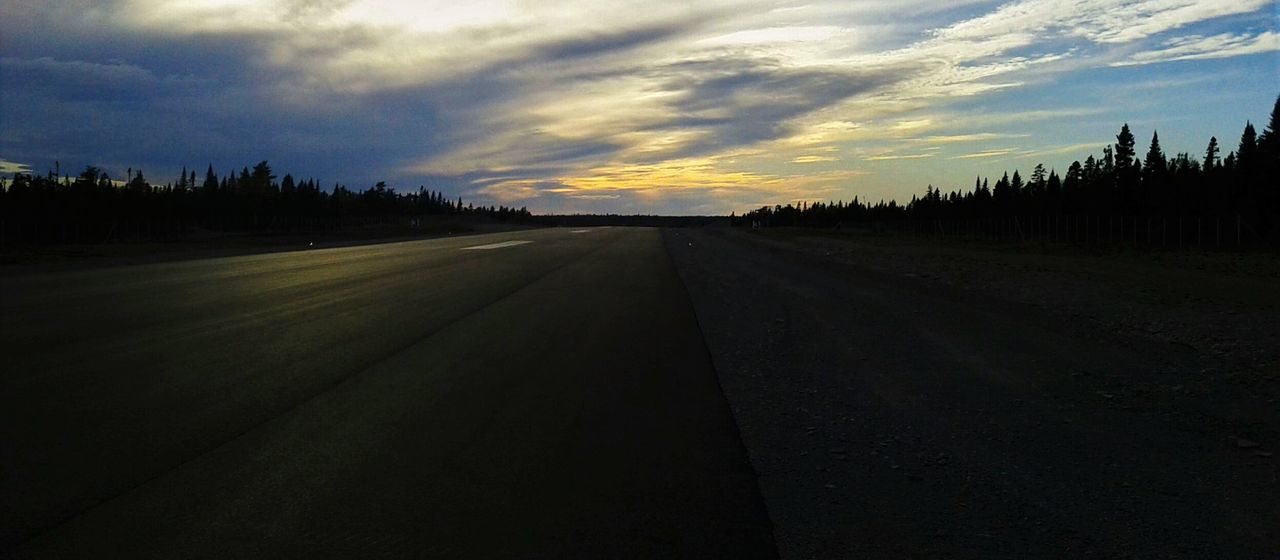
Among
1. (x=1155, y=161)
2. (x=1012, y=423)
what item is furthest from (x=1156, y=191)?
(x=1012, y=423)

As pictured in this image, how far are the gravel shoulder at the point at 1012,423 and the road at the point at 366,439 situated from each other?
56 cm

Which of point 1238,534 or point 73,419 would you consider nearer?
point 1238,534

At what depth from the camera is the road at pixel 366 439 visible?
4.18 meters

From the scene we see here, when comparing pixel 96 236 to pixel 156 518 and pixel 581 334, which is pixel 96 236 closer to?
pixel 581 334

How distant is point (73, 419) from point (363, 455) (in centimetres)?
271

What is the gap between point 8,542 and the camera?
4016 millimetres

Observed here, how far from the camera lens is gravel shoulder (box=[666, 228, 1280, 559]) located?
4.39 meters

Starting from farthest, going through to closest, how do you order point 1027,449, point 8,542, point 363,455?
point 1027,449 → point 363,455 → point 8,542

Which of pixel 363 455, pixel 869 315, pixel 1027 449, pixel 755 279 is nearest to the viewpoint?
pixel 363 455

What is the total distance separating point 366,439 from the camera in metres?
5.97

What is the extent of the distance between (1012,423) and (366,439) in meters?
5.02

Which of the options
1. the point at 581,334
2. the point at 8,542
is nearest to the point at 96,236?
the point at 581,334

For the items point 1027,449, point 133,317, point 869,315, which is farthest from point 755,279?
point 1027,449

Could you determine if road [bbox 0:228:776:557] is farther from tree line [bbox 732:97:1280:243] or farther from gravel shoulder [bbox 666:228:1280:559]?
tree line [bbox 732:97:1280:243]
